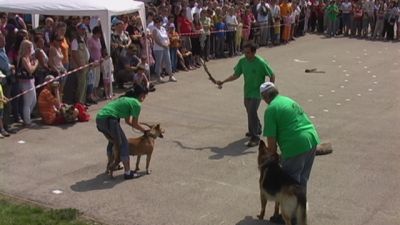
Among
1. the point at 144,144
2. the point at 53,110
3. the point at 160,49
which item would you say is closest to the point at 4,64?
the point at 53,110

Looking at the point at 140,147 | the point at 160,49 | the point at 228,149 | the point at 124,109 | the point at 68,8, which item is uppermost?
the point at 68,8

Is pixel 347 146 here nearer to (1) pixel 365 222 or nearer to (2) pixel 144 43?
(1) pixel 365 222

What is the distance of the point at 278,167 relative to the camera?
6.62m

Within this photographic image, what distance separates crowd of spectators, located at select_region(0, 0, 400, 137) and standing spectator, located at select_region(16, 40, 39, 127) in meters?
0.02

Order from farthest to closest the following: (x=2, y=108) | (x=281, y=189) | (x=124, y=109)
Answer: (x=2, y=108), (x=124, y=109), (x=281, y=189)

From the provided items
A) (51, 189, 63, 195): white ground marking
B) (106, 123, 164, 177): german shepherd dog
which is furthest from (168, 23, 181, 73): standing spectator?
(51, 189, 63, 195): white ground marking

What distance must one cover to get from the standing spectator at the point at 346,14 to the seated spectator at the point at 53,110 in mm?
17553

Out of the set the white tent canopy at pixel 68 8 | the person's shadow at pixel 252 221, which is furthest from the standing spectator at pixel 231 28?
the person's shadow at pixel 252 221

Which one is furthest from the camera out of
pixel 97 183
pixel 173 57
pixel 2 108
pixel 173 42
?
pixel 173 57

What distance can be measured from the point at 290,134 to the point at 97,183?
314cm

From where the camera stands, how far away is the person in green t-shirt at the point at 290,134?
6.62 meters

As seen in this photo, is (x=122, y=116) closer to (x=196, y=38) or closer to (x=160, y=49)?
(x=160, y=49)

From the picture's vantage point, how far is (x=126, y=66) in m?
15.3

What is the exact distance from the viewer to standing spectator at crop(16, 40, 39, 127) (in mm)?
11539
